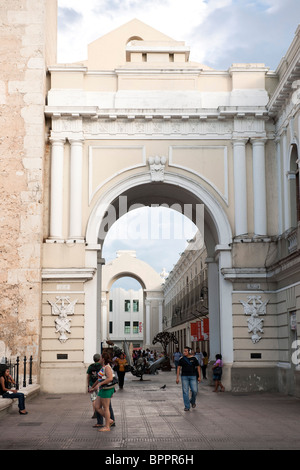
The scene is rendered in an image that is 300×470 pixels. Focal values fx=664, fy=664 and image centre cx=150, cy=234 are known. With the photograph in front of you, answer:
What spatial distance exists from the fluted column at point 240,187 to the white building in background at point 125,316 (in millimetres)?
66232

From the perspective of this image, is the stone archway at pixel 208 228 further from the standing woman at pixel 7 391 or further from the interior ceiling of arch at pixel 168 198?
the standing woman at pixel 7 391

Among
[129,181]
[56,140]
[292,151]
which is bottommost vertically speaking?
[129,181]

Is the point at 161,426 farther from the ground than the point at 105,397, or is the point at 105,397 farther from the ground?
the point at 105,397

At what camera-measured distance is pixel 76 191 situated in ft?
74.7

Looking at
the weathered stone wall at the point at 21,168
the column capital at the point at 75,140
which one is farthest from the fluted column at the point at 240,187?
the weathered stone wall at the point at 21,168

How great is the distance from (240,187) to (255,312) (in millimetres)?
4335

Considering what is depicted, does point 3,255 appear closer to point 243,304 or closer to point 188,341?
point 243,304

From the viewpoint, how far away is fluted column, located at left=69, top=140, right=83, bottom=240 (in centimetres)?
2261

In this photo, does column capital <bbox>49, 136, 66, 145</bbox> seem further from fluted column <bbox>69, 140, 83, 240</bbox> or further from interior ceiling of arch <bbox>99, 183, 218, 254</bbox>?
interior ceiling of arch <bbox>99, 183, 218, 254</bbox>

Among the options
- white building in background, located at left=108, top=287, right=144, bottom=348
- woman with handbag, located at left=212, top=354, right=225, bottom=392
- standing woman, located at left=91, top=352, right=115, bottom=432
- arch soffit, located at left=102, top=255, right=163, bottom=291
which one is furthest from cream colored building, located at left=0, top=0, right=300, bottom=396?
white building in background, located at left=108, top=287, right=144, bottom=348

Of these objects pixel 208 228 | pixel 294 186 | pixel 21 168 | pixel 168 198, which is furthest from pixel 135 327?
pixel 294 186

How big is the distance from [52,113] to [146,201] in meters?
5.76

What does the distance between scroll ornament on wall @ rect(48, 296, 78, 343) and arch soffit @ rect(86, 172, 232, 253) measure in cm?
221

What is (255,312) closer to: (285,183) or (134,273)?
(285,183)
